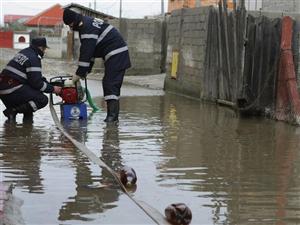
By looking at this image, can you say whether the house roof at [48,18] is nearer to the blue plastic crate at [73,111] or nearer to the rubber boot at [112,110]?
the blue plastic crate at [73,111]

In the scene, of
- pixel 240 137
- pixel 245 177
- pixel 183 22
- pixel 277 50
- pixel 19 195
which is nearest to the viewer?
pixel 19 195

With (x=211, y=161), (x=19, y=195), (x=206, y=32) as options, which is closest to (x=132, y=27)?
(x=206, y=32)

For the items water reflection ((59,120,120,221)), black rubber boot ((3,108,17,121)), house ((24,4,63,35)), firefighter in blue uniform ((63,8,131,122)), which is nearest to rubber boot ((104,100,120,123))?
firefighter in blue uniform ((63,8,131,122))

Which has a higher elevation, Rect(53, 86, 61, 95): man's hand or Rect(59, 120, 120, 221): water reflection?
Rect(53, 86, 61, 95): man's hand

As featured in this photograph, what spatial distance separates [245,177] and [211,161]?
30.2 inches

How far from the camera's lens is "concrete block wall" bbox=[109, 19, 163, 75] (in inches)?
913

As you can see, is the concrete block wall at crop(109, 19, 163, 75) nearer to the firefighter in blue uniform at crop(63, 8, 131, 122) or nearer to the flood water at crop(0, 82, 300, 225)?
the flood water at crop(0, 82, 300, 225)

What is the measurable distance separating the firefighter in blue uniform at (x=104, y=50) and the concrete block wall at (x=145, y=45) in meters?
14.0

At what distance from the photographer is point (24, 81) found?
885 centimetres

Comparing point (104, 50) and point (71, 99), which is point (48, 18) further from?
point (104, 50)

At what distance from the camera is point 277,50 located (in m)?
10.2

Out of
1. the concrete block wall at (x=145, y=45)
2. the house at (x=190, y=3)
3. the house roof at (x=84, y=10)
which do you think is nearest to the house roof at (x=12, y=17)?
the house at (x=190, y=3)

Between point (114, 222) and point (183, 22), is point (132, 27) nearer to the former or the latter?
point (183, 22)

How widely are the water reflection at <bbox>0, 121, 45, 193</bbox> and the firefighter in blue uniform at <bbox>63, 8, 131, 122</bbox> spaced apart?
1.22m
